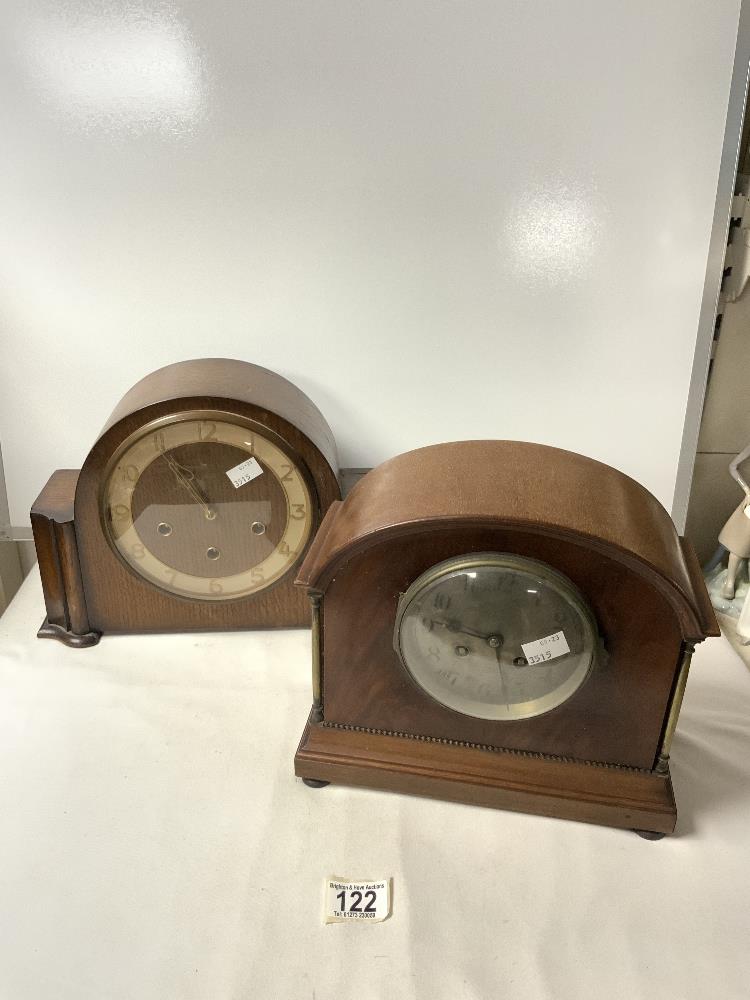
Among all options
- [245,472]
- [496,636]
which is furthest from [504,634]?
[245,472]

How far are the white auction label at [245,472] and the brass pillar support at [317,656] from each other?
0.35m

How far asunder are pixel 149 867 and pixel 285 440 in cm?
69

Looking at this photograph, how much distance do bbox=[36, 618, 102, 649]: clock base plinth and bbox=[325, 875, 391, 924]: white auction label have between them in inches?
Answer: 27.4

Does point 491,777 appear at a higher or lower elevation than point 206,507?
lower

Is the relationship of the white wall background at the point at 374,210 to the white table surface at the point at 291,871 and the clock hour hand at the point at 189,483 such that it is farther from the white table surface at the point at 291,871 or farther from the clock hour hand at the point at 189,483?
the white table surface at the point at 291,871

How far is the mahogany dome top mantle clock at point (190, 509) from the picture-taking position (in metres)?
1.38

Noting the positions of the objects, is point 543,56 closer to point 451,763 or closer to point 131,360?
point 131,360

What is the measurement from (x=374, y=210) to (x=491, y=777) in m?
1.02

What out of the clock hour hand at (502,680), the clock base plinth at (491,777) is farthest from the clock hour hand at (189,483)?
the clock hour hand at (502,680)

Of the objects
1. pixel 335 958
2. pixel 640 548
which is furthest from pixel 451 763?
pixel 640 548

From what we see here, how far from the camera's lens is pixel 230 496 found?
144 cm

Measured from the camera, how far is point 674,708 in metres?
1.11

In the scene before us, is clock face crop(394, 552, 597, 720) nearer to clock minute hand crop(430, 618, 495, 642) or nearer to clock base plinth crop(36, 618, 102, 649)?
clock minute hand crop(430, 618, 495, 642)

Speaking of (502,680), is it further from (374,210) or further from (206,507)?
(374,210)
